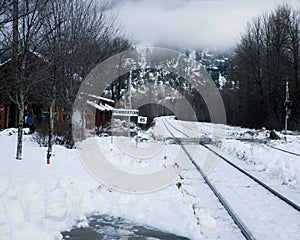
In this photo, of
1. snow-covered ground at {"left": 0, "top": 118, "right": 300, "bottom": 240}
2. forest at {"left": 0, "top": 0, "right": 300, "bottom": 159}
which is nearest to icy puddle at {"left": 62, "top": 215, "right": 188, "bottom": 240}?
snow-covered ground at {"left": 0, "top": 118, "right": 300, "bottom": 240}

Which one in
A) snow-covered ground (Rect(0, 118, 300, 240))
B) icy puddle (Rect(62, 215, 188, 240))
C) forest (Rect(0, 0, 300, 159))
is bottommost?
icy puddle (Rect(62, 215, 188, 240))

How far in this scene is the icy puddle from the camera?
6.54m

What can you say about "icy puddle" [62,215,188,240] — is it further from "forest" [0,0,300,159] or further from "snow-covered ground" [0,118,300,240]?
"forest" [0,0,300,159]

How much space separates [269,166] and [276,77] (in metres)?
38.2

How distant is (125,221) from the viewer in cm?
752

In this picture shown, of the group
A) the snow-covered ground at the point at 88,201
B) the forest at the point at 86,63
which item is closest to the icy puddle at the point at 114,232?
the snow-covered ground at the point at 88,201

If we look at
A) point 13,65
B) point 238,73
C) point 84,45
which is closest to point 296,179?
point 13,65

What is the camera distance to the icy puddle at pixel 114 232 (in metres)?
6.54

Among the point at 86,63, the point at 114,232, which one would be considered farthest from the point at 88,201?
the point at 86,63

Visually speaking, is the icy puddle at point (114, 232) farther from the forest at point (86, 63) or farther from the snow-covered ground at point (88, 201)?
the forest at point (86, 63)

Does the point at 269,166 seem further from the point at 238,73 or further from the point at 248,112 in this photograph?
the point at 238,73

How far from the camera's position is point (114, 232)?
682cm

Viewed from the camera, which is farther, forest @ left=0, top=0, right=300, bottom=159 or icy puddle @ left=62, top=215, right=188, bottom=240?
forest @ left=0, top=0, right=300, bottom=159

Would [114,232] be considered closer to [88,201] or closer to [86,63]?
[88,201]
